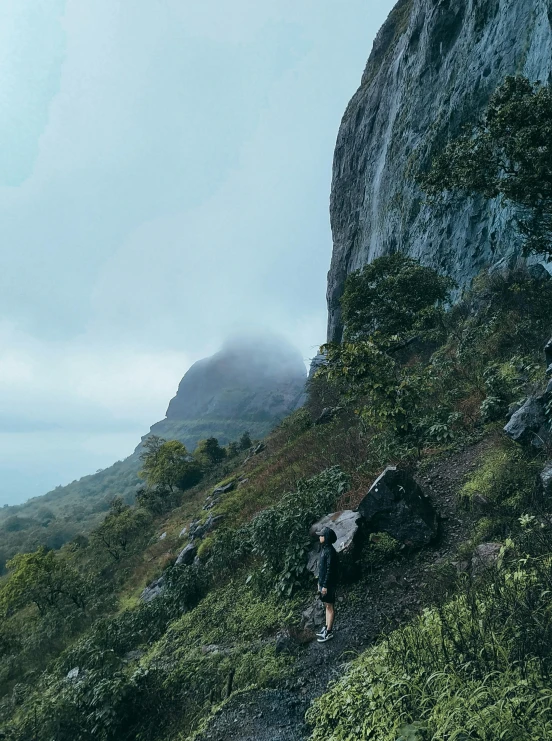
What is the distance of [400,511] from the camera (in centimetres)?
694

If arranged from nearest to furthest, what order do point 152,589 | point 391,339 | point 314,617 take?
point 314,617 → point 391,339 → point 152,589

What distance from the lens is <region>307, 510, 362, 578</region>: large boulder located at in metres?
6.91

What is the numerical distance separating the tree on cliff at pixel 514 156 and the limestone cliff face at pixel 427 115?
622 centimetres

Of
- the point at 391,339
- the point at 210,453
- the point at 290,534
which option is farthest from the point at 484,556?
the point at 210,453

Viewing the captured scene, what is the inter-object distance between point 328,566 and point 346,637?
3.25ft

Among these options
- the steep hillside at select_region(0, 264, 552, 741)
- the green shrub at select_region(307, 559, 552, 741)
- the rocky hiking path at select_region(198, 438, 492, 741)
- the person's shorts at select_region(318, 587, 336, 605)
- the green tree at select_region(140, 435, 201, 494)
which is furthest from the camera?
the green tree at select_region(140, 435, 201, 494)

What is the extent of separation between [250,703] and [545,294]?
1789 cm

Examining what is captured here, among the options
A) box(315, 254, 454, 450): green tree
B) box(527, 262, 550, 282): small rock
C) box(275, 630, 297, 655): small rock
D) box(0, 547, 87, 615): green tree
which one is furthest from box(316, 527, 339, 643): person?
box(0, 547, 87, 615): green tree

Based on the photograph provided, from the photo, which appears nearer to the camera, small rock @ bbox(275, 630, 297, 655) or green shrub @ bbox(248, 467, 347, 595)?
small rock @ bbox(275, 630, 297, 655)

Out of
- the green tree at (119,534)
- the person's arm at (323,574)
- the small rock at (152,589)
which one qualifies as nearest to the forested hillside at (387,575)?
the small rock at (152,589)

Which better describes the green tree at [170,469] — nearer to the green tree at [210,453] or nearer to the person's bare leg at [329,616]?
the green tree at [210,453]

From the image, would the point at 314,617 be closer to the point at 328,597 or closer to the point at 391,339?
the point at 328,597

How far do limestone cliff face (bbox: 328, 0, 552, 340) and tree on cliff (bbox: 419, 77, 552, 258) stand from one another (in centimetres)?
622

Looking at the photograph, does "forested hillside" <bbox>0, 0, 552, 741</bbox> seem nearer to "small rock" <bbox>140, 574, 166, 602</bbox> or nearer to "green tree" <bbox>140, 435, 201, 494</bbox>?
"small rock" <bbox>140, 574, 166, 602</bbox>
